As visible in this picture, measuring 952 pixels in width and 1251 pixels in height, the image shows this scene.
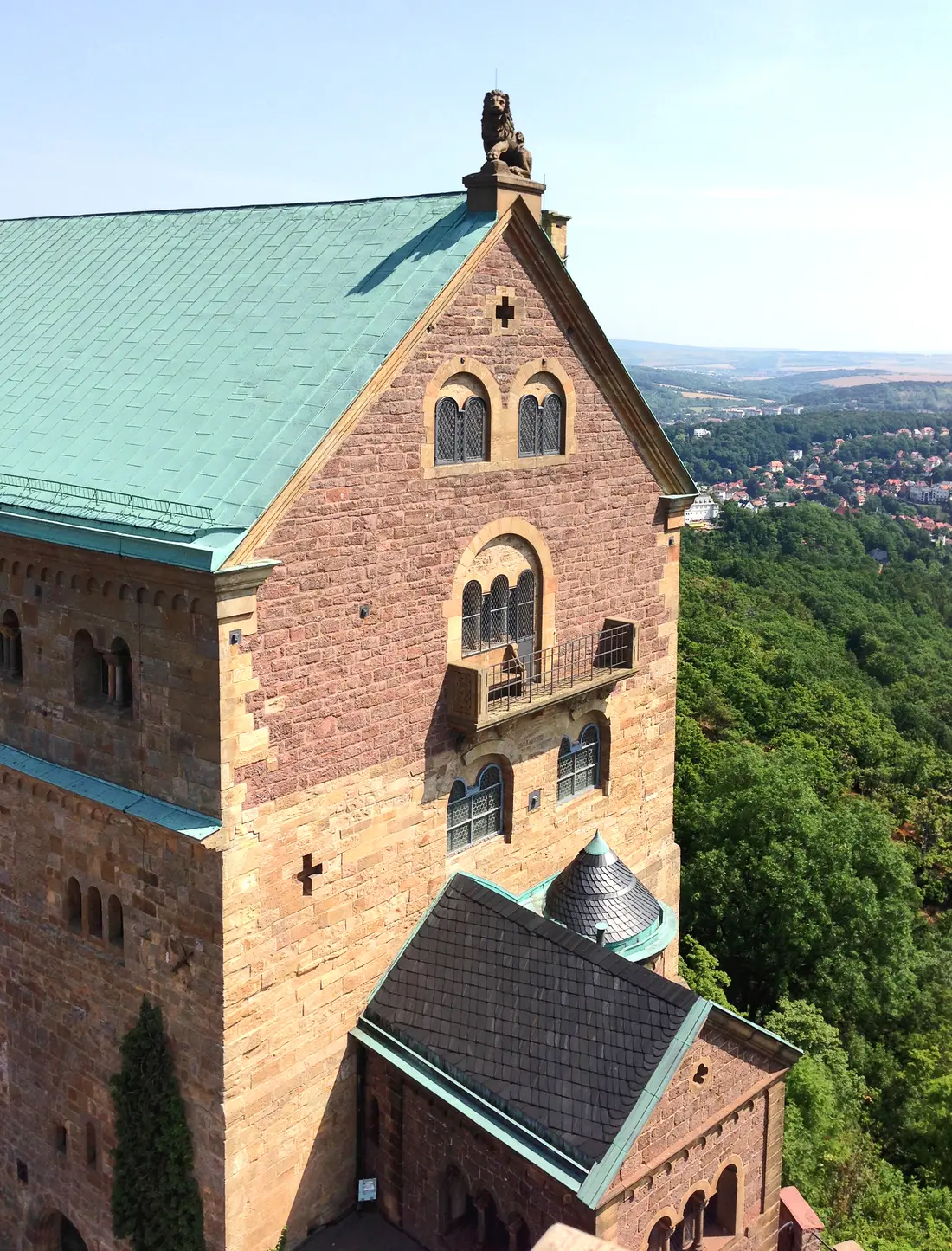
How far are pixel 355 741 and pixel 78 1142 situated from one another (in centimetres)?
964

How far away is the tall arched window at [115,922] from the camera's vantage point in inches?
861

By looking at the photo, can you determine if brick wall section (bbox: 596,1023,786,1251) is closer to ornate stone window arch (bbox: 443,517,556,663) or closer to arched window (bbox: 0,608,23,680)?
ornate stone window arch (bbox: 443,517,556,663)

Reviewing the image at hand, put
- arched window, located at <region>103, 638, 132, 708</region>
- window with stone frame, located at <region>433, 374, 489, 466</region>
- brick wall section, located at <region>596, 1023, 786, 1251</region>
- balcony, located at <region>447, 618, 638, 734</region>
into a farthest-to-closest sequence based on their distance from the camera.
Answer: balcony, located at <region>447, 618, 638, 734</region>, window with stone frame, located at <region>433, 374, 489, 466</region>, arched window, located at <region>103, 638, 132, 708</region>, brick wall section, located at <region>596, 1023, 786, 1251</region>

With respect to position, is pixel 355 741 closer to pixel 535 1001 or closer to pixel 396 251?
pixel 535 1001

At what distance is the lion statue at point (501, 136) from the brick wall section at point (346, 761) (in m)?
1.68

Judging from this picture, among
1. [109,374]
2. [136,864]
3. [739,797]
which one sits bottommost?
[739,797]

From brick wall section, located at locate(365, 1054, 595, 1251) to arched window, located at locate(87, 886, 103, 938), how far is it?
17.8 ft

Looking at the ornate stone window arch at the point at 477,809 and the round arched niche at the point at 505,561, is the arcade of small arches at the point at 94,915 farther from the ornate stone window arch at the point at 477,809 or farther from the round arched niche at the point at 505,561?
the round arched niche at the point at 505,561

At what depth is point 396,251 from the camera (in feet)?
76.6

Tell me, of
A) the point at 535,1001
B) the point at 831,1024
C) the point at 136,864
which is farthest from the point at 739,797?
the point at 136,864

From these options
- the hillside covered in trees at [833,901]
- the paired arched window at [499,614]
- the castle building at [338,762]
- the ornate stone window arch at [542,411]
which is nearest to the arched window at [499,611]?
the paired arched window at [499,614]

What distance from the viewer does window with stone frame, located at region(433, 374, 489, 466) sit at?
22547mm

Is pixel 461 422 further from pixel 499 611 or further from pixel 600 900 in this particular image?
pixel 600 900

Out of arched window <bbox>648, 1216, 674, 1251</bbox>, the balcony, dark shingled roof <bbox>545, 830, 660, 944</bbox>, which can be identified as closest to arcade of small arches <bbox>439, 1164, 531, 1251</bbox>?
arched window <bbox>648, 1216, 674, 1251</bbox>
